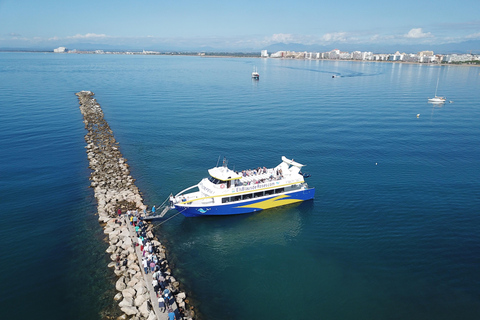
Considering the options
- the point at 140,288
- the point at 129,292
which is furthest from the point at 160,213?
the point at 129,292

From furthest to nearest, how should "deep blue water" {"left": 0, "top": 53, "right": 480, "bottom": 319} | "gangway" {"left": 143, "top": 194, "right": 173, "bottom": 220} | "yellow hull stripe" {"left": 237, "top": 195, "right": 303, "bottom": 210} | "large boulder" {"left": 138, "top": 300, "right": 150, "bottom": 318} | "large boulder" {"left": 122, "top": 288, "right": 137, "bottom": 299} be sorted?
"yellow hull stripe" {"left": 237, "top": 195, "right": 303, "bottom": 210}, "gangway" {"left": 143, "top": 194, "right": 173, "bottom": 220}, "deep blue water" {"left": 0, "top": 53, "right": 480, "bottom": 319}, "large boulder" {"left": 122, "top": 288, "right": 137, "bottom": 299}, "large boulder" {"left": 138, "top": 300, "right": 150, "bottom": 318}

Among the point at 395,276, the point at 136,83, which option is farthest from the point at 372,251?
the point at 136,83

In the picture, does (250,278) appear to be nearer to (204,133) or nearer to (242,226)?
(242,226)

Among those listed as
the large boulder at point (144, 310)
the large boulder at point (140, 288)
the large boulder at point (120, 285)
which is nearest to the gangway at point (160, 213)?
the large boulder at point (120, 285)

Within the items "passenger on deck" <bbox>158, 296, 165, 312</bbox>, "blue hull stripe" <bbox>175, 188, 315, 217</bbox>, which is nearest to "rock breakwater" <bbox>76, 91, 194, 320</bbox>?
"passenger on deck" <bbox>158, 296, 165, 312</bbox>

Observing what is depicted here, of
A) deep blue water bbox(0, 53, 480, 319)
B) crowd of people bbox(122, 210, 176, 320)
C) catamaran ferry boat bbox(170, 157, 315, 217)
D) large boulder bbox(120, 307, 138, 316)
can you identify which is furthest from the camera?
catamaran ferry boat bbox(170, 157, 315, 217)

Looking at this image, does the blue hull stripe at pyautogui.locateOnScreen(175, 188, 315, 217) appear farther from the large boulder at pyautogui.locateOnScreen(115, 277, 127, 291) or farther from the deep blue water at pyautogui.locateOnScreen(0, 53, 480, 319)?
the large boulder at pyautogui.locateOnScreen(115, 277, 127, 291)
